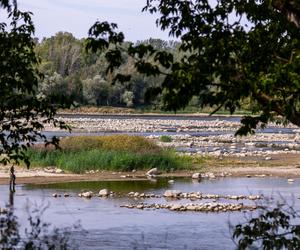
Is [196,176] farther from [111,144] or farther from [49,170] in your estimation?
[111,144]

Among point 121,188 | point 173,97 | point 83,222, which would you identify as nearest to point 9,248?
point 173,97

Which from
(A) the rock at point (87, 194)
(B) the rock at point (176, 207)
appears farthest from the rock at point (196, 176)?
(B) the rock at point (176, 207)

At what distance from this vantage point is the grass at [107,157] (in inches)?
1460

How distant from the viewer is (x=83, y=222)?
70.8 feet

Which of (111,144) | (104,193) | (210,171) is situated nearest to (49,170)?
(111,144)

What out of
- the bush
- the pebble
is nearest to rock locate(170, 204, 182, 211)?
the pebble

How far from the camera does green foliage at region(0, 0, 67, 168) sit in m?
9.01

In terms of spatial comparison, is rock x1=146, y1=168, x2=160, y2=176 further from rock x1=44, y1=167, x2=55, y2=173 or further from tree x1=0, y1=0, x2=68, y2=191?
tree x1=0, y1=0, x2=68, y2=191

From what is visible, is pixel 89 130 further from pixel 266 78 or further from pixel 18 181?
pixel 266 78

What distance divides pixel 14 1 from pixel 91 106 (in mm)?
108396

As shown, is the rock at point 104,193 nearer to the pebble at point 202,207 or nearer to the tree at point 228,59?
the pebble at point 202,207

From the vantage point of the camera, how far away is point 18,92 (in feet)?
30.9

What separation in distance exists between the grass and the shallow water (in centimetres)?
446

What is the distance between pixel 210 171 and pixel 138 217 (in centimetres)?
1549
